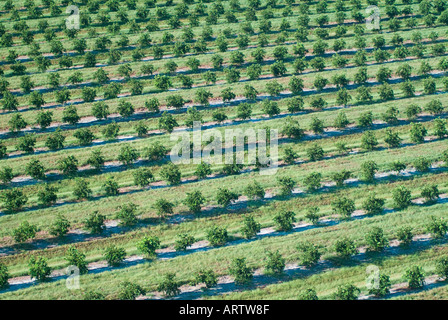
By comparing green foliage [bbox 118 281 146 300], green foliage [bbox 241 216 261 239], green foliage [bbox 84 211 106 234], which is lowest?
green foliage [bbox 118 281 146 300]

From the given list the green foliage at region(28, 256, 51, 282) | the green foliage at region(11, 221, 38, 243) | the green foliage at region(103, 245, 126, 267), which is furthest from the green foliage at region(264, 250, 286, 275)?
the green foliage at region(11, 221, 38, 243)

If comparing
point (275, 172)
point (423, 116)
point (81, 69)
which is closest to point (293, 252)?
point (275, 172)

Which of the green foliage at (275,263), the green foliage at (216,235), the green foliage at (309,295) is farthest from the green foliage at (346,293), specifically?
the green foliage at (216,235)

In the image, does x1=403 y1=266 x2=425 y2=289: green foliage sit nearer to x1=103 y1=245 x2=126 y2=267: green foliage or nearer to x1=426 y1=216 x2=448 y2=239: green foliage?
x1=426 y1=216 x2=448 y2=239: green foliage

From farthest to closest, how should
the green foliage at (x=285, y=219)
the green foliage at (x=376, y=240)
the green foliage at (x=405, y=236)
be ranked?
the green foliage at (x=285, y=219), the green foliage at (x=405, y=236), the green foliage at (x=376, y=240)

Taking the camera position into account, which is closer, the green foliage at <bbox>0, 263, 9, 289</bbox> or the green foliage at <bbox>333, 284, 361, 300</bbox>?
the green foliage at <bbox>333, 284, 361, 300</bbox>

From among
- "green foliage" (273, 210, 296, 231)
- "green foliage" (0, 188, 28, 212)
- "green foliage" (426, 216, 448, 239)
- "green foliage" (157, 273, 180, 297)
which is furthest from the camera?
"green foliage" (0, 188, 28, 212)

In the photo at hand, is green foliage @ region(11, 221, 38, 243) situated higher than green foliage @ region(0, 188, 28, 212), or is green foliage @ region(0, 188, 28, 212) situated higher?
green foliage @ region(0, 188, 28, 212)

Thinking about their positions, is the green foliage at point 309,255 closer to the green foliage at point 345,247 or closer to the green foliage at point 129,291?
the green foliage at point 345,247

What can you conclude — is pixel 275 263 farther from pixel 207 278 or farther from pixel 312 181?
pixel 312 181
